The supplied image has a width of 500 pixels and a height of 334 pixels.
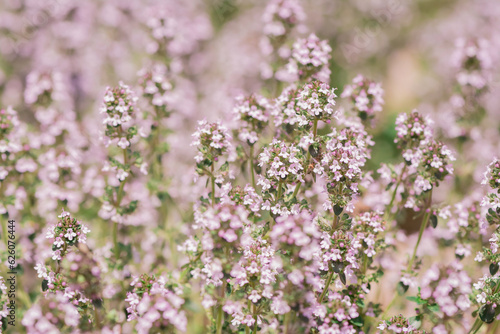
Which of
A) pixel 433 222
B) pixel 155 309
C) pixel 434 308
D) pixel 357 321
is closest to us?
pixel 155 309

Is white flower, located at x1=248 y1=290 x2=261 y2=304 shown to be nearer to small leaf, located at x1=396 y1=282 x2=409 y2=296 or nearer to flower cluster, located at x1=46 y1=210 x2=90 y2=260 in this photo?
flower cluster, located at x1=46 y1=210 x2=90 y2=260

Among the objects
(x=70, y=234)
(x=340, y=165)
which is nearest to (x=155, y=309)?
(x=70, y=234)

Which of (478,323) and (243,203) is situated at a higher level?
(243,203)

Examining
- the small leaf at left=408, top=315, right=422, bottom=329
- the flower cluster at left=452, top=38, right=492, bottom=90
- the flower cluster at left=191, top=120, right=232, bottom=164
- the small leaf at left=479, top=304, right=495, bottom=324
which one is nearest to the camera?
the small leaf at left=479, top=304, right=495, bottom=324

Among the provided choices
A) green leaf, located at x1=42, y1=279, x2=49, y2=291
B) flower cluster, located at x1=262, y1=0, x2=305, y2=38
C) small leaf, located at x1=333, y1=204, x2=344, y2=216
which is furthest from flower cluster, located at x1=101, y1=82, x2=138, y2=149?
flower cluster, located at x1=262, y1=0, x2=305, y2=38

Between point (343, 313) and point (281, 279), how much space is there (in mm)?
548

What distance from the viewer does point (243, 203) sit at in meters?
3.80

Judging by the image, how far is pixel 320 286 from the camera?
3.89 metres

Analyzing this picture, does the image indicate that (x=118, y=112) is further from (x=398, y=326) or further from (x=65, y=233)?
(x=398, y=326)

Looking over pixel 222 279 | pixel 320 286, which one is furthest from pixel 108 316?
pixel 320 286

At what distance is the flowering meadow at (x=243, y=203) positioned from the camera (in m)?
3.73

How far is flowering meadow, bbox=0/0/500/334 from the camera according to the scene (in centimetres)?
373

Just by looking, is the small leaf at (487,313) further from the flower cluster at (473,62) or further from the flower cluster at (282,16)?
the flower cluster at (282,16)

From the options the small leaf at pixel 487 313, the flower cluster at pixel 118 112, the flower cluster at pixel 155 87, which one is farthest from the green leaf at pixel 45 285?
the small leaf at pixel 487 313
